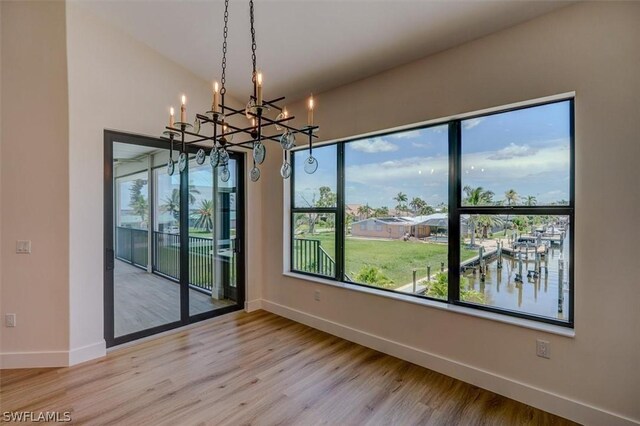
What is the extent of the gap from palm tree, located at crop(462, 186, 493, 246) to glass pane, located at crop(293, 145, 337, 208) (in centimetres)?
161

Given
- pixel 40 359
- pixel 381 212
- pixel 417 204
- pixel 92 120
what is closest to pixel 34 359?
pixel 40 359

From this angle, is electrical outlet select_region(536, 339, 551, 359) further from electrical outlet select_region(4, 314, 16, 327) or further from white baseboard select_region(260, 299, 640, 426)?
electrical outlet select_region(4, 314, 16, 327)

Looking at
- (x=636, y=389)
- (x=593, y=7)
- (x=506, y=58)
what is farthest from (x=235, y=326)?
(x=593, y=7)

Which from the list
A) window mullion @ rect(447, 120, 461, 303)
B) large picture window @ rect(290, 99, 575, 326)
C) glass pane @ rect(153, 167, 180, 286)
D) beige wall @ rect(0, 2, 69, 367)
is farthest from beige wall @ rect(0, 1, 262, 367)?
window mullion @ rect(447, 120, 461, 303)

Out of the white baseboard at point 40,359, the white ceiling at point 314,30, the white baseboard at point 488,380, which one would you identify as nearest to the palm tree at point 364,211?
the white baseboard at point 488,380

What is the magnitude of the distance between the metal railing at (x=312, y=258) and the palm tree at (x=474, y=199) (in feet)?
5.66

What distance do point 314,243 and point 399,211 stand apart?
4.42 feet

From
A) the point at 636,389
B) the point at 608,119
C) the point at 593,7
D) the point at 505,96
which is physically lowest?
the point at 636,389

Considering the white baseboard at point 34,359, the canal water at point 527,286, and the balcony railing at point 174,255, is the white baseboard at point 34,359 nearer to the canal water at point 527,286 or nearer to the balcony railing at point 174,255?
the balcony railing at point 174,255

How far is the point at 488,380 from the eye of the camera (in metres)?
2.57

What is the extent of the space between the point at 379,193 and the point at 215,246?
2406 millimetres

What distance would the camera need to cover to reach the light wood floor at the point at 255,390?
7.34 feet

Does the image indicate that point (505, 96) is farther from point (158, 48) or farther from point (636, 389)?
point (158, 48)

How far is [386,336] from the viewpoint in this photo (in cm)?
324
